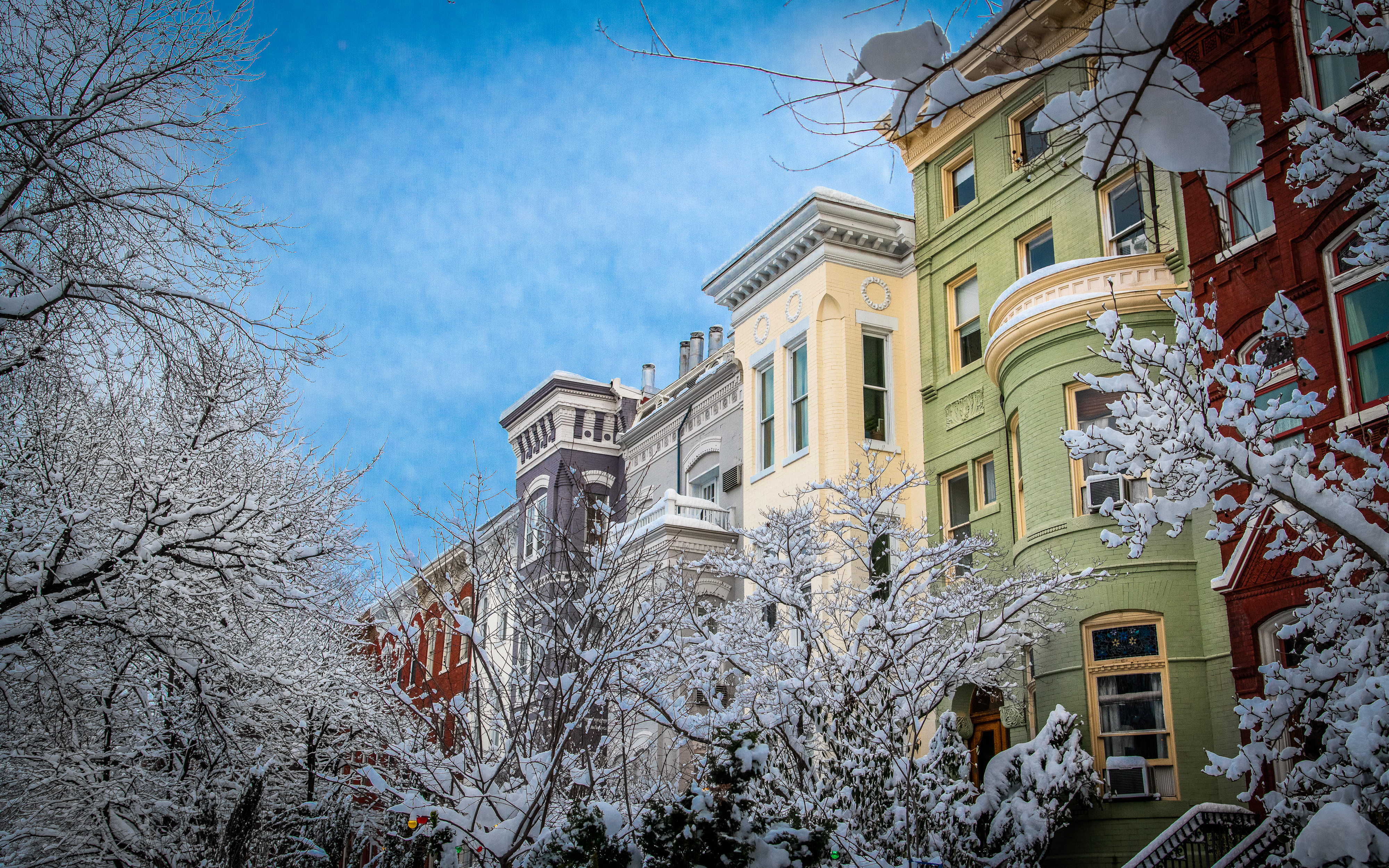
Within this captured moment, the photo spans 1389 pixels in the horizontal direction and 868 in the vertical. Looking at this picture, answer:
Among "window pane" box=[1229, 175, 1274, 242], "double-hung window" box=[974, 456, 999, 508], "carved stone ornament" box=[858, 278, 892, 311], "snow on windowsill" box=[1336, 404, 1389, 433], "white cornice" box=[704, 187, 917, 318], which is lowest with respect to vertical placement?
"snow on windowsill" box=[1336, 404, 1389, 433]

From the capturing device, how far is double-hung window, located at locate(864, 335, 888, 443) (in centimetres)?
2088

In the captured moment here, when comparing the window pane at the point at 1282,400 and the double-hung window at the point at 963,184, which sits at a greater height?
the double-hung window at the point at 963,184

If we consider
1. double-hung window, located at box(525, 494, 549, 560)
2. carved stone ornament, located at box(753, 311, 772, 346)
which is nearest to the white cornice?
carved stone ornament, located at box(753, 311, 772, 346)

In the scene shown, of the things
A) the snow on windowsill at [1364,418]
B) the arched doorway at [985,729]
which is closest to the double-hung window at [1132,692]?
the arched doorway at [985,729]

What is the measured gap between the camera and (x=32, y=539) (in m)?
11.0

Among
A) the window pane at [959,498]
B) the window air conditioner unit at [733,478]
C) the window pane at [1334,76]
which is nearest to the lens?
the window pane at [1334,76]

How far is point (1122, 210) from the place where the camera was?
55.8 feet

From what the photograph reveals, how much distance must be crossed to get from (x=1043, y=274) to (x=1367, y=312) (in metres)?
4.70

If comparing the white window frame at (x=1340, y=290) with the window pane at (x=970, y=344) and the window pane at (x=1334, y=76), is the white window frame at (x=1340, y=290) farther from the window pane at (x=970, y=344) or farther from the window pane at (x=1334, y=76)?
the window pane at (x=970, y=344)

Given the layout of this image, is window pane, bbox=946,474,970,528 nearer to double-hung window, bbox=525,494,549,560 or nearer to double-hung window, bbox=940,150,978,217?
double-hung window, bbox=940,150,978,217

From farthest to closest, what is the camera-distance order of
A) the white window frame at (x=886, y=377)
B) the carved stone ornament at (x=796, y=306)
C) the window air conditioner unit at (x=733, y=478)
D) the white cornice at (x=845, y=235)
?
the window air conditioner unit at (x=733, y=478) → the carved stone ornament at (x=796, y=306) → the white cornice at (x=845, y=235) → the white window frame at (x=886, y=377)

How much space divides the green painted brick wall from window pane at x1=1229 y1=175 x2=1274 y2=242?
3.60 feet

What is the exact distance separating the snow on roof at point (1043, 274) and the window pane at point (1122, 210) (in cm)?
74

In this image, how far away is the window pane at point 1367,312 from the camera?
12188mm
